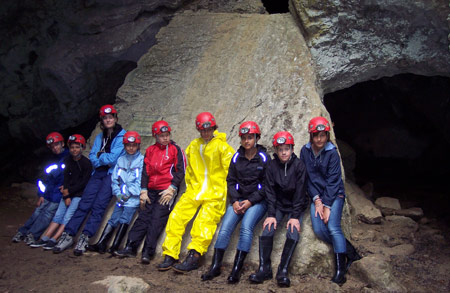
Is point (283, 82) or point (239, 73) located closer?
point (283, 82)

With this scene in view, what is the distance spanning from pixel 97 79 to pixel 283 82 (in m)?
4.15

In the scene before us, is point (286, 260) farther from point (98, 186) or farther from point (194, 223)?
point (98, 186)

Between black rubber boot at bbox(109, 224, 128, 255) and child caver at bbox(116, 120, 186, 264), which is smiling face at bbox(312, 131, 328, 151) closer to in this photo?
child caver at bbox(116, 120, 186, 264)

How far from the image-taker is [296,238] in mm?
4543

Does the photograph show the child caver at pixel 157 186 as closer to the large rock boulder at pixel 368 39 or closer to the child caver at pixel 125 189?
the child caver at pixel 125 189

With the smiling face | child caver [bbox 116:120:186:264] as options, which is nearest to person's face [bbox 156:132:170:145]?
child caver [bbox 116:120:186:264]

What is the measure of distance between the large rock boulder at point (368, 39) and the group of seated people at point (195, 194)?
1.81 metres

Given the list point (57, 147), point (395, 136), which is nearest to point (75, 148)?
point (57, 147)

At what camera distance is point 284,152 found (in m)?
4.74

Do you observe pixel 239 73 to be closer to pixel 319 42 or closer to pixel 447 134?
pixel 319 42

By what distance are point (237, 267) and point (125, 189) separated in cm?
204

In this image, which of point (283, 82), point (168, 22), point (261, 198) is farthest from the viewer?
point (168, 22)

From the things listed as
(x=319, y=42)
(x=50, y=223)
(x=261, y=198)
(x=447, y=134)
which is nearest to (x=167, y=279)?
(x=261, y=198)

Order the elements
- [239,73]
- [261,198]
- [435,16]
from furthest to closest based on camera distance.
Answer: [239,73], [435,16], [261,198]
